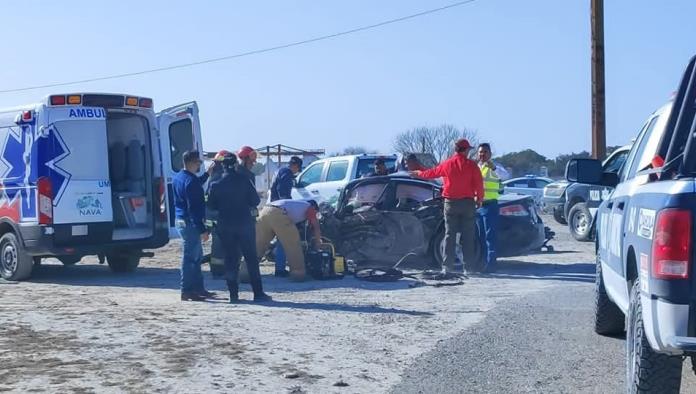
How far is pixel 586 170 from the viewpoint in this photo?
353 inches

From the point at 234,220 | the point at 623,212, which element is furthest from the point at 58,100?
the point at 623,212

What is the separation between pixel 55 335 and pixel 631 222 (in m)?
5.40

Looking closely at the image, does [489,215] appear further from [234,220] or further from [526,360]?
[526,360]

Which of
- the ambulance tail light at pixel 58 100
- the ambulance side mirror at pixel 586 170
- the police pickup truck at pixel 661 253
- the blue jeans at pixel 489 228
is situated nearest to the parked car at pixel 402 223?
the blue jeans at pixel 489 228

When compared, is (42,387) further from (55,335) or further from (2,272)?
(2,272)

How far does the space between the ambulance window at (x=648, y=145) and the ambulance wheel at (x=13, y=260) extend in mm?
9368

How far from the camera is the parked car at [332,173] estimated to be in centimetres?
2100

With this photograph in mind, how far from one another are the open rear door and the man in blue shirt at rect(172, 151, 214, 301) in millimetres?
3814

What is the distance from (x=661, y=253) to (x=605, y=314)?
151 inches

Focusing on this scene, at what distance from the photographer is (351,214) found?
49.4ft

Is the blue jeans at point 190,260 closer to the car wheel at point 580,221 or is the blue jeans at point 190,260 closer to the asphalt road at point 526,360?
the asphalt road at point 526,360

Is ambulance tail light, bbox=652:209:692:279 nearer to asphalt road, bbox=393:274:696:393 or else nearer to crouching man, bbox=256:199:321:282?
asphalt road, bbox=393:274:696:393

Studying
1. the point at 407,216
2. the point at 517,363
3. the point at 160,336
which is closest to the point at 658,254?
the point at 517,363

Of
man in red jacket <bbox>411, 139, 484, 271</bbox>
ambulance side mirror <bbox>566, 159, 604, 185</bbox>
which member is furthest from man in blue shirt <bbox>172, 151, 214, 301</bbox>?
ambulance side mirror <bbox>566, 159, 604, 185</bbox>
